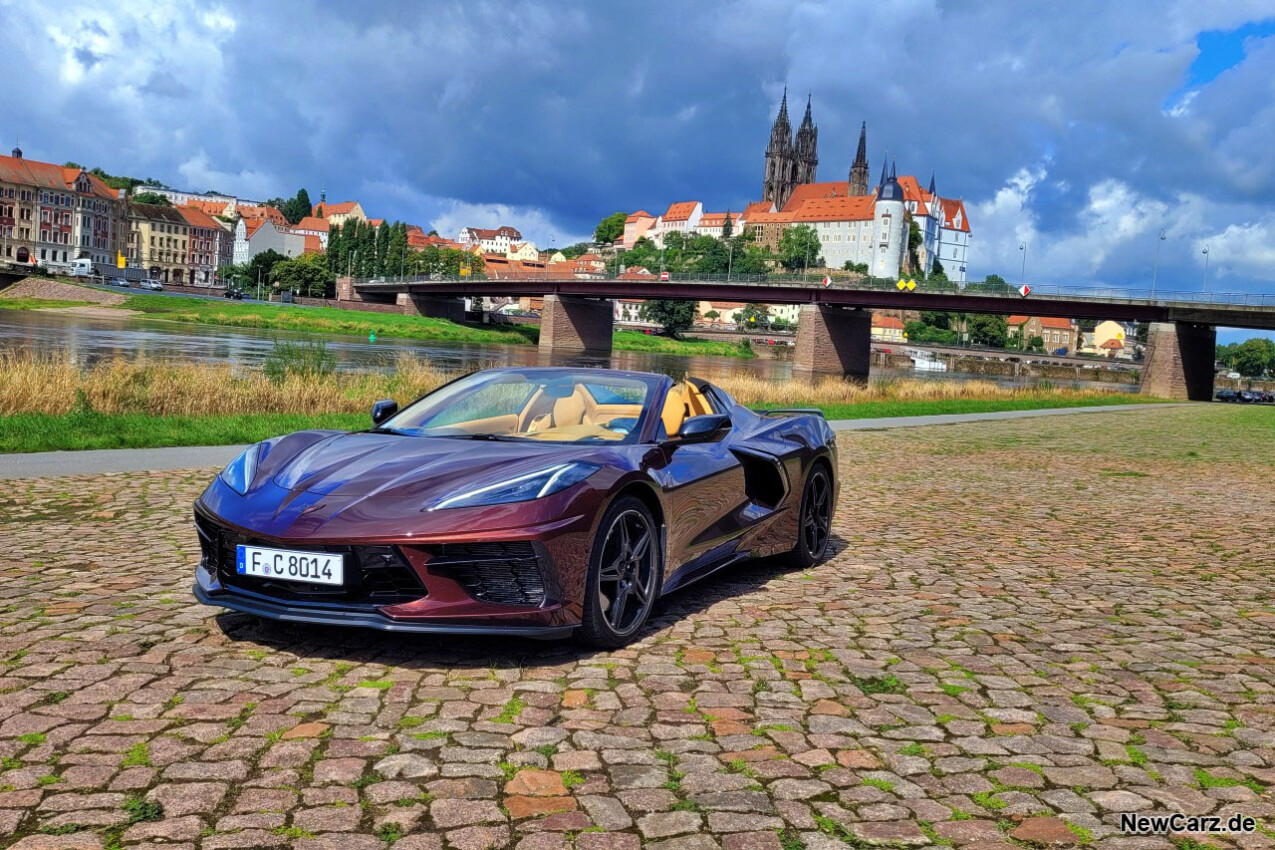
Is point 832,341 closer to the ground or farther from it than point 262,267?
closer to the ground

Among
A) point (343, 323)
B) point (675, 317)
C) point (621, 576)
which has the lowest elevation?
point (621, 576)

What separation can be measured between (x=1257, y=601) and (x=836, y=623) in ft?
9.43

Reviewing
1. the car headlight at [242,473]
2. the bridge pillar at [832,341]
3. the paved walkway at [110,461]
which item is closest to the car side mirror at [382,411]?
the car headlight at [242,473]

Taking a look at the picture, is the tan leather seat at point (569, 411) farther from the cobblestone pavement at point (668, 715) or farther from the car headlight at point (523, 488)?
the cobblestone pavement at point (668, 715)

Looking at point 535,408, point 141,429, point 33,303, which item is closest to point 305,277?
point 33,303

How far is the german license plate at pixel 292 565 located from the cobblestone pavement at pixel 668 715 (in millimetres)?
397

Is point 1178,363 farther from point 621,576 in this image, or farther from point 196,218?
point 196,218

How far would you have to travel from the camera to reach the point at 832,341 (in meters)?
79.4

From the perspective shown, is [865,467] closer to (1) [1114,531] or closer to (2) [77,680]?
(1) [1114,531]

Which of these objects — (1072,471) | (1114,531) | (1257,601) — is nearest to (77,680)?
(1257,601)

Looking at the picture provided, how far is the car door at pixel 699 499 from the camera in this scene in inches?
222

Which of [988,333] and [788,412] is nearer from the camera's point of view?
[788,412]

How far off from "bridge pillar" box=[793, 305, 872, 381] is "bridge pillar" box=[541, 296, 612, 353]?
70.6 ft

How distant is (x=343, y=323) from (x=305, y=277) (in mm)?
58061
